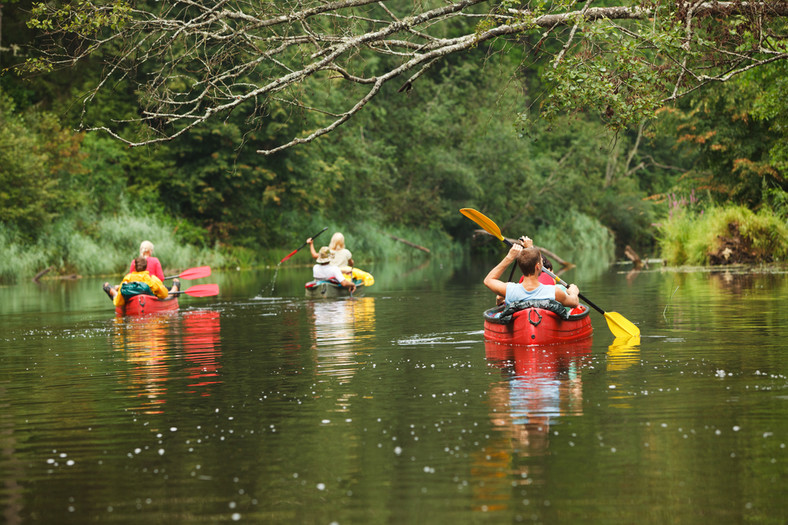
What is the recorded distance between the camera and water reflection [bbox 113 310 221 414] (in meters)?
10.4

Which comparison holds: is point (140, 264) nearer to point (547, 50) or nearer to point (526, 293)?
point (547, 50)

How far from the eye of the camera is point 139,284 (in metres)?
20.5

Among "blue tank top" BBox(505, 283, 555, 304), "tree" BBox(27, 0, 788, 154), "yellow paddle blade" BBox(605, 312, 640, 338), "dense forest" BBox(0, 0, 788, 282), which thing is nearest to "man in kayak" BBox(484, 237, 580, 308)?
"blue tank top" BBox(505, 283, 555, 304)

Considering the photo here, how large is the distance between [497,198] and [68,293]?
119 ft

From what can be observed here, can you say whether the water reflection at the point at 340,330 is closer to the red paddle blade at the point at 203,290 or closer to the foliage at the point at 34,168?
the red paddle blade at the point at 203,290

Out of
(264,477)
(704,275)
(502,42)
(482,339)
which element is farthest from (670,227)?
(264,477)

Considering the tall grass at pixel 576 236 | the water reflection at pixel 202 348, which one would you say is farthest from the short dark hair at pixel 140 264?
the tall grass at pixel 576 236

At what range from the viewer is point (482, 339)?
1427cm

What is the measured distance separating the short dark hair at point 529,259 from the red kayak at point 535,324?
0.48 meters

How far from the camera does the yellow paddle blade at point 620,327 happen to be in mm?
13664

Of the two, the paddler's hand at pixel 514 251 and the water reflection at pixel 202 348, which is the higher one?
the paddler's hand at pixel 514 251

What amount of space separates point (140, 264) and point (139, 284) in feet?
1.32

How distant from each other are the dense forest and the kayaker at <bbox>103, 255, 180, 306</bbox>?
281 cm

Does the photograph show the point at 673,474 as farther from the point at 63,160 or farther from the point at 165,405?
the point at 63,160
